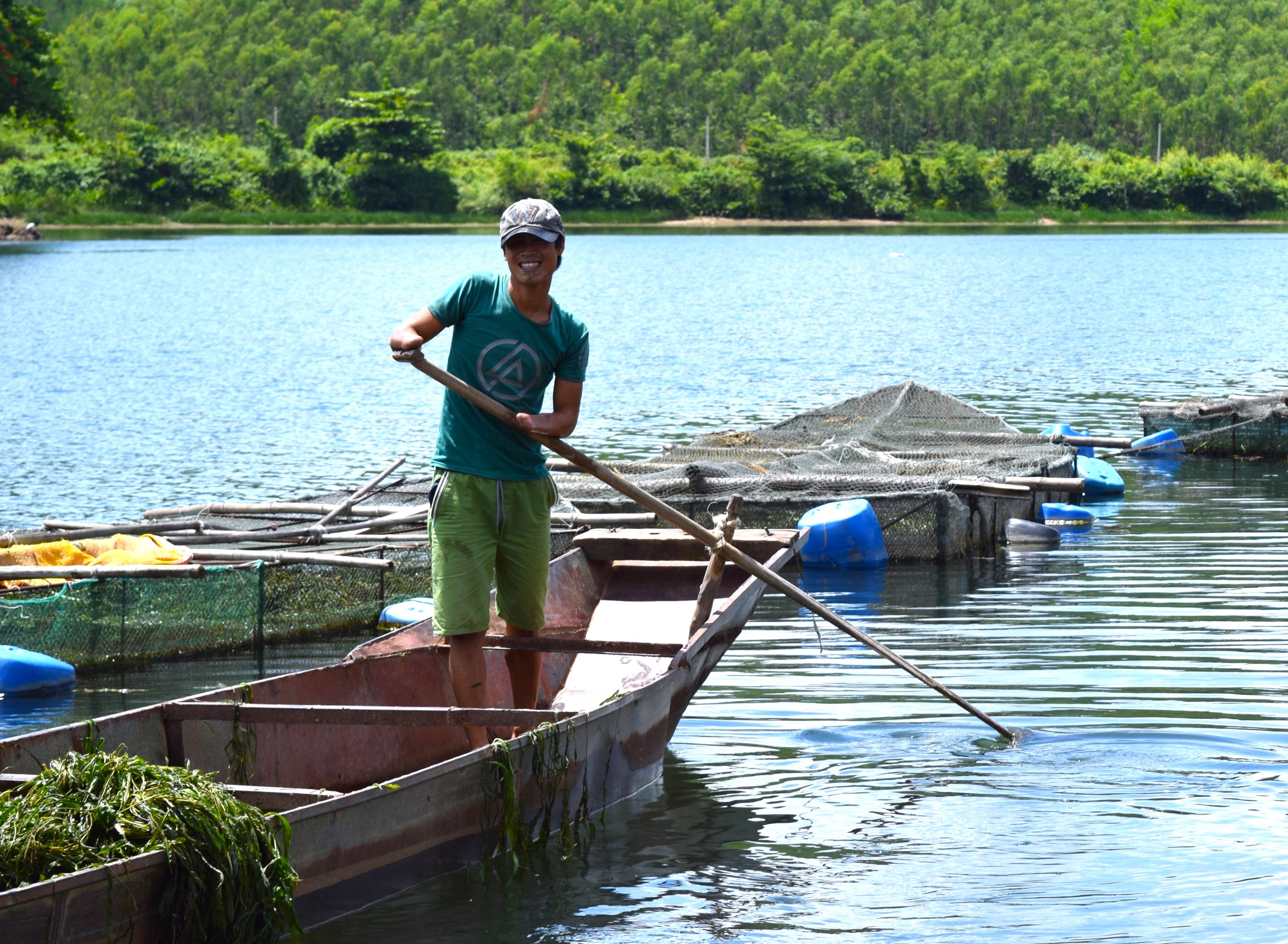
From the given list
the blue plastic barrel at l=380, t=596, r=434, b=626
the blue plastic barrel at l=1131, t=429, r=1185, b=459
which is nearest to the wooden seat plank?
the blue plastic barrel at l=380, t=596, r=434, b=626

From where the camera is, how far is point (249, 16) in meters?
189

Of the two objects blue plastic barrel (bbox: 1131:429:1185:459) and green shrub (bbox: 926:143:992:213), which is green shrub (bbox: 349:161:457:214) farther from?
blue plastic barrel (bbox: 1131:429:1185:459)

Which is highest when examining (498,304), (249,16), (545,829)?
(249,16)

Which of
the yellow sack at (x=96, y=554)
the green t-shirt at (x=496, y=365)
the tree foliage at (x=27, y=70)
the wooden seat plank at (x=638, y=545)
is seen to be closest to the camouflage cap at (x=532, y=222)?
the green t-shirt at (x=496, y=365)

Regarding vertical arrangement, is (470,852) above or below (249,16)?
below

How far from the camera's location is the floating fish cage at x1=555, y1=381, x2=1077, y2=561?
14219 millimetres

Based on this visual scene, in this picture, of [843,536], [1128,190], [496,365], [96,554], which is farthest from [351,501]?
[1128,190]

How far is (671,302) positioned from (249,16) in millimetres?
152665

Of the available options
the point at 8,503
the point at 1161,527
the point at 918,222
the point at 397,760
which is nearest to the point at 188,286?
the point at 8,503

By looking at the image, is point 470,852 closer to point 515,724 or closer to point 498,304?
point 515,724

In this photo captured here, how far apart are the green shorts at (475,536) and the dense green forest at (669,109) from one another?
72659 mm

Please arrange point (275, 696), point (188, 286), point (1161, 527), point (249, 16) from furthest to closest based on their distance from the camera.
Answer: point (249, 16)
point (188, 286)
point (1161, 527)
point (275, 696)

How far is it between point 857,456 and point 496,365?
995 cm

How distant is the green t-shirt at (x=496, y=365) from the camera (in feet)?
22.5
